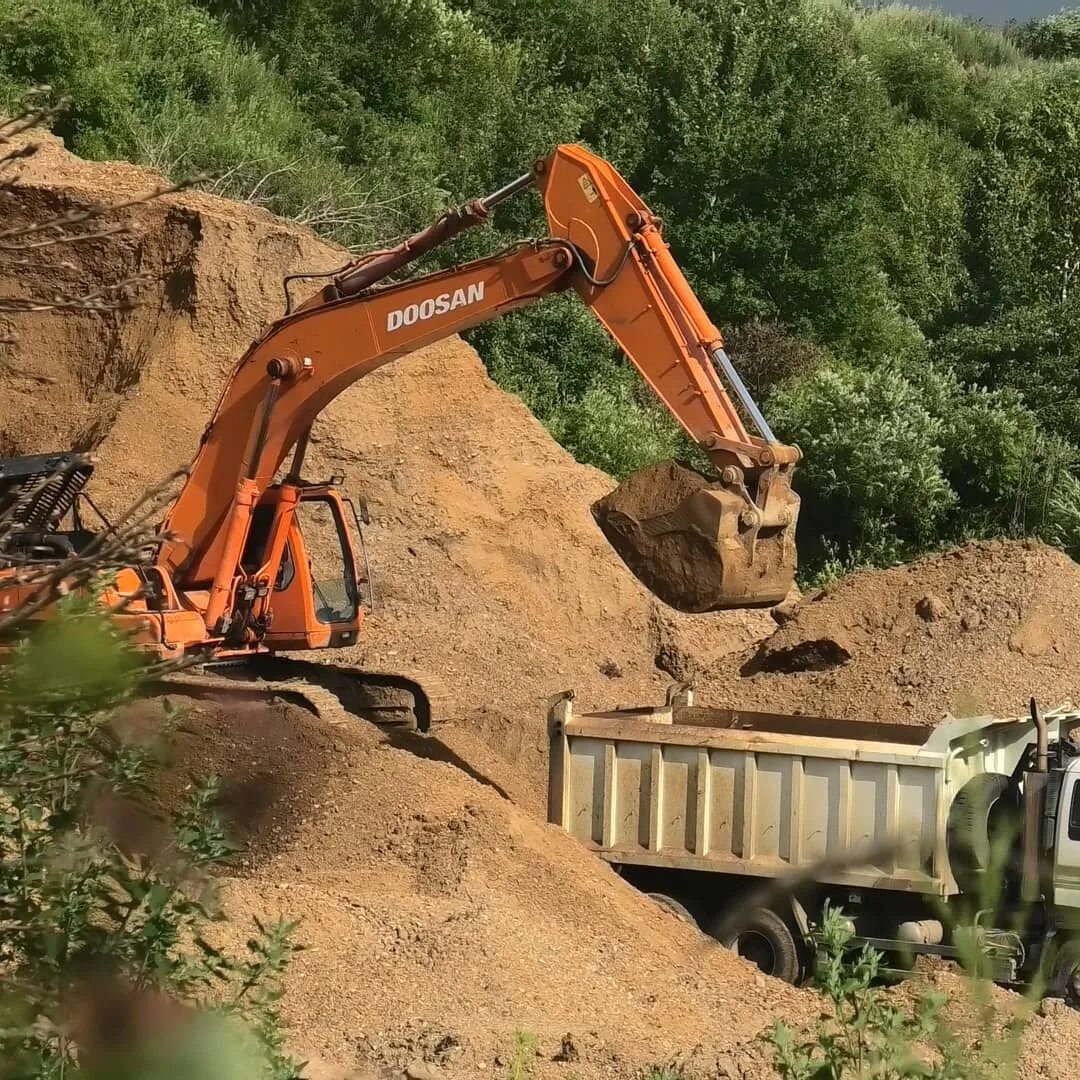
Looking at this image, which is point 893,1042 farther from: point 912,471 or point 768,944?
point 912,471

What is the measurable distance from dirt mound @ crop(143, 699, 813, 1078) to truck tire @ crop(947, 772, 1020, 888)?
125 cm

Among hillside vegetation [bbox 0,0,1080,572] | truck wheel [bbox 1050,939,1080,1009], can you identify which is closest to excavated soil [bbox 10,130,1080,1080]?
truck wheel [bbox 1050,939,1080,1009]

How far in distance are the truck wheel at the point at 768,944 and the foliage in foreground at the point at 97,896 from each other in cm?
648

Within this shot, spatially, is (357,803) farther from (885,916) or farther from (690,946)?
(885,916)

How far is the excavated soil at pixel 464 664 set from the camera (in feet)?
28.8

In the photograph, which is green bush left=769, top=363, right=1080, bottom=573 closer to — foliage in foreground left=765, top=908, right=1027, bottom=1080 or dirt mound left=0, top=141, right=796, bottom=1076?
dirt mound left=0, top=141, right=796, bottom=1076

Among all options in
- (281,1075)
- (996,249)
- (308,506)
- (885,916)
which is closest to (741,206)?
(996,249)

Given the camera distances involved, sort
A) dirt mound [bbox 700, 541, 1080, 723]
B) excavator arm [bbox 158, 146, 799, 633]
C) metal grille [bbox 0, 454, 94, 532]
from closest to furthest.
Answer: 1. excavator arm [bbox 158, 146, 799, 633]
2. metal grille [bbox 0, 454, 94, 532]
3. dirt mound [bbox 700, 541, 1080, 723]

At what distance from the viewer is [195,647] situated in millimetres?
11617

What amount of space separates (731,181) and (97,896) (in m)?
32.2

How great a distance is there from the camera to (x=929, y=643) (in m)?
15.8

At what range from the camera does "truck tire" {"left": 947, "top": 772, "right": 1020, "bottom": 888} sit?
9.27 meters

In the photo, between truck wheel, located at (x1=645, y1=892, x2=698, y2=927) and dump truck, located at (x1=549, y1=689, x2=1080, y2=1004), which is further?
truck wheel, located at (x1=645, y1=892, x2=698, y2=927)

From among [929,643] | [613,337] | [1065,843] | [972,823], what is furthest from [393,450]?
[1065,843]
